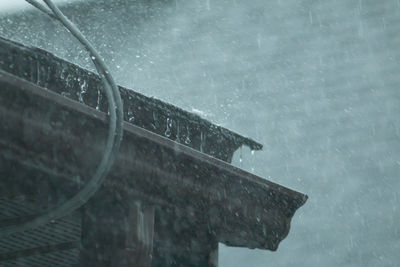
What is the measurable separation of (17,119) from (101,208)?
0.57m

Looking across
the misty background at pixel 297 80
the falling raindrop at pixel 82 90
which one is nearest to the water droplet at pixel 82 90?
the falling raindrop at pixel 82 90

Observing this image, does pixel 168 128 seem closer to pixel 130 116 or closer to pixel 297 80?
pixel 130 116

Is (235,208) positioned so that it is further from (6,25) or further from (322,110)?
(6,25)

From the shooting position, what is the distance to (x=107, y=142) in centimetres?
271

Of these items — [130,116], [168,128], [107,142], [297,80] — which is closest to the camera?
[107,142]

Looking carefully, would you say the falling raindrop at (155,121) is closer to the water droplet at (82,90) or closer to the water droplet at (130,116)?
the water droplet at (130,116)

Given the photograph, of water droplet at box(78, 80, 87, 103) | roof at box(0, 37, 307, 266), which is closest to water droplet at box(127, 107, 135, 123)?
roof at box(0, 37, 307, 266)

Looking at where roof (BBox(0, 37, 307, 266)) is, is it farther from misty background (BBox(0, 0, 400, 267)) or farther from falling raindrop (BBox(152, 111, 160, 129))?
misty background (BBox(0, 0, 400, 267))

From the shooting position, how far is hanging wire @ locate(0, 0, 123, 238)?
8.48 feet

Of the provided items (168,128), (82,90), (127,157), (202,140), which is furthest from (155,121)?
(127,157)

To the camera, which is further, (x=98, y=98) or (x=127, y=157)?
(x=98, y=98)

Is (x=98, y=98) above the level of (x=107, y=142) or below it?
above

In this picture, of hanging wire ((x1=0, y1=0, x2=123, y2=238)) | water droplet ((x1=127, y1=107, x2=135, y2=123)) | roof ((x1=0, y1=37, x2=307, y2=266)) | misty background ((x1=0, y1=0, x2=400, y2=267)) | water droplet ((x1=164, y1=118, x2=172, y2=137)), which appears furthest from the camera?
misty background ((x1=0, y1=0, x2=400, y2=267))

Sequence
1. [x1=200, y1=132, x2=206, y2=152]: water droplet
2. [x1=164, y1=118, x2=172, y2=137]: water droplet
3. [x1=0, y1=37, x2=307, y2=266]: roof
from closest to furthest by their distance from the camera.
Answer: [x1=0, y1=37, x2=307, y2=266]: roof, [x1=164, y1=118, x2=172, y2=137]: water droplet, [x1=200, y1=132, x2=206, y2=152]: water droplet
